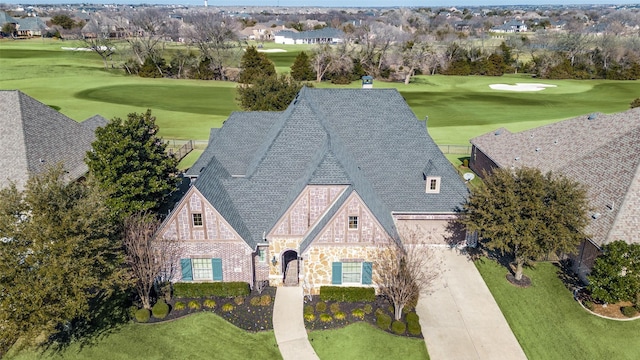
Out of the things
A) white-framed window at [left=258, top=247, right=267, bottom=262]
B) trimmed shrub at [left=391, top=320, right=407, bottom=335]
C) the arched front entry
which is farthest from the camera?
the arched front entry

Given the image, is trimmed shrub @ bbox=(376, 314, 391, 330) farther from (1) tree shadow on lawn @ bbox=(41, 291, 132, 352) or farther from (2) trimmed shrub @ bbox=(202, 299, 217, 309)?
(1) tree shadow on lawn @ bbox=(41, 291, 132, 352)

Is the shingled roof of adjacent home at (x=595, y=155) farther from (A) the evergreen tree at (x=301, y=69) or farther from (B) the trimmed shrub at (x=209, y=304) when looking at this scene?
(A) the evergreen tree at (x=301, y=69)

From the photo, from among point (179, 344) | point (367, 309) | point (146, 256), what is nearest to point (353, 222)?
point (367, 309)

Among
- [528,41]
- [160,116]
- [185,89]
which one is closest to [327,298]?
[160,116]

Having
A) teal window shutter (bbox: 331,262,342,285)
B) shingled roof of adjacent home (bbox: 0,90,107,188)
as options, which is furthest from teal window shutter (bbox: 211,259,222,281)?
shingled roof of adjacent home (bbox: 0,90,107,188)

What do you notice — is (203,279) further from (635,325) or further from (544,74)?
(544,74)

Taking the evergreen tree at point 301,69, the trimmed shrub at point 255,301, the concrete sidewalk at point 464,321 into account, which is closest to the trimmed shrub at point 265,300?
the trimmed shrub at point 255,301

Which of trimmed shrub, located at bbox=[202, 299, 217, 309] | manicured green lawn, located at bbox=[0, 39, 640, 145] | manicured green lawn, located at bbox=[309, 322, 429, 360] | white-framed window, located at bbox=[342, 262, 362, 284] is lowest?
manicured green lawn, located at bbox=[309, 322, 429, 360]
